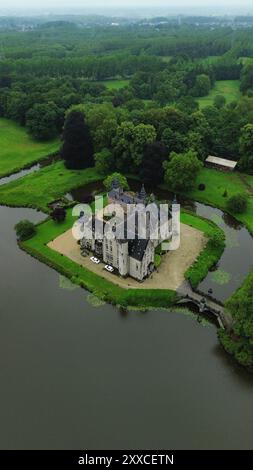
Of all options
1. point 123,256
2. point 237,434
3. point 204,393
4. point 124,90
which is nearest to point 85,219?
point 123,256

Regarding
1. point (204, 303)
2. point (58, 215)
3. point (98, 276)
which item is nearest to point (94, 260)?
point (98, 276)

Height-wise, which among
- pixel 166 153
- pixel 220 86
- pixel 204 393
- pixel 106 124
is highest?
pixel 220 86

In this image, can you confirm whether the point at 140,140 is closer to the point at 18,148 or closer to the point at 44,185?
the point at 44,185

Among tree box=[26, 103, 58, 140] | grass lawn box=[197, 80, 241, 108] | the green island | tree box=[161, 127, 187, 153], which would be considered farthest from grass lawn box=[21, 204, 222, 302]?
grass lawn box=[197, 80, 241, 108]

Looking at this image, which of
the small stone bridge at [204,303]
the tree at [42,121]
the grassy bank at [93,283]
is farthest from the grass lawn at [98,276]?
the tree at [42,121]

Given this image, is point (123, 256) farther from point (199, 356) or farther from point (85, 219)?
point (199, 356)

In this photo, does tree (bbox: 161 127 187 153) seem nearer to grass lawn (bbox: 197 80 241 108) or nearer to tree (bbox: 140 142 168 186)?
tree (bbox: 140 142 168 186)

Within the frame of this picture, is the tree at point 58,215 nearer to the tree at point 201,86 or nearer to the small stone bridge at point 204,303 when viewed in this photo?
the small stone bridge at point 204,303
